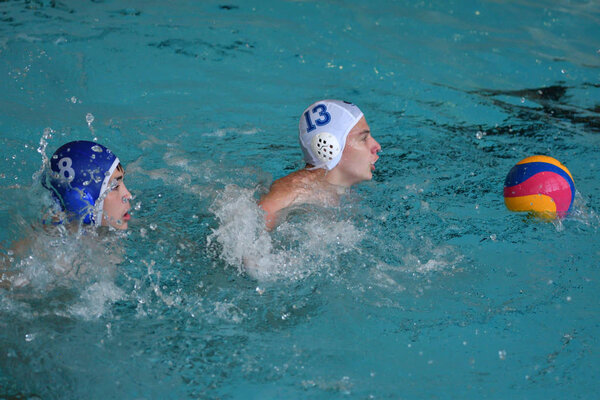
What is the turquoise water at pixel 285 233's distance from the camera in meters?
2.96

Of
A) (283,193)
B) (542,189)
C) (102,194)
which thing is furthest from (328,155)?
(102,194)

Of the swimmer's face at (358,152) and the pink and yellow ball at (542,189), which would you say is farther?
the swimmer's face at (358,152)

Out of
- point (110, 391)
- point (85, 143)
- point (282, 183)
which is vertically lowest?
point (110, 391)

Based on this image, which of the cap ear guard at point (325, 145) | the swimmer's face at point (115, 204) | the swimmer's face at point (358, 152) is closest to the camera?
the swimmer's face at point (115, 204)

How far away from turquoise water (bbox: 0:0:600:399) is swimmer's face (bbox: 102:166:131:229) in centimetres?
15

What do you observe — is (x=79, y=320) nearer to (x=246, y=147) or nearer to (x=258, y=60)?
(x=246, y=147)

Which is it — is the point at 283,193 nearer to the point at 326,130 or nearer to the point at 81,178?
the point at 326,130

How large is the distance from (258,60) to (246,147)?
6.72 ft

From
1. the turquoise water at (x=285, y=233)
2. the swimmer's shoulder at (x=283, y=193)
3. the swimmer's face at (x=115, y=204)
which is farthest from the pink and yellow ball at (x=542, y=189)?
the swimmer's face at (x=115, y=204)

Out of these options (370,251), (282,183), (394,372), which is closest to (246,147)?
(282,183)

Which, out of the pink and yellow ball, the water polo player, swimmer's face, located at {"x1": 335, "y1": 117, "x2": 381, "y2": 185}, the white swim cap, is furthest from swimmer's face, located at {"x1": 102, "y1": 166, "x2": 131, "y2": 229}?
the pink and yellow ball

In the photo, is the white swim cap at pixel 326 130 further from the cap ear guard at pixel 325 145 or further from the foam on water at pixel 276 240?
the foam on water at pixel 276 240

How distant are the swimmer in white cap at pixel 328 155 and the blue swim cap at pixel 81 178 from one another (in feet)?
3.55

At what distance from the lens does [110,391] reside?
108 inches
